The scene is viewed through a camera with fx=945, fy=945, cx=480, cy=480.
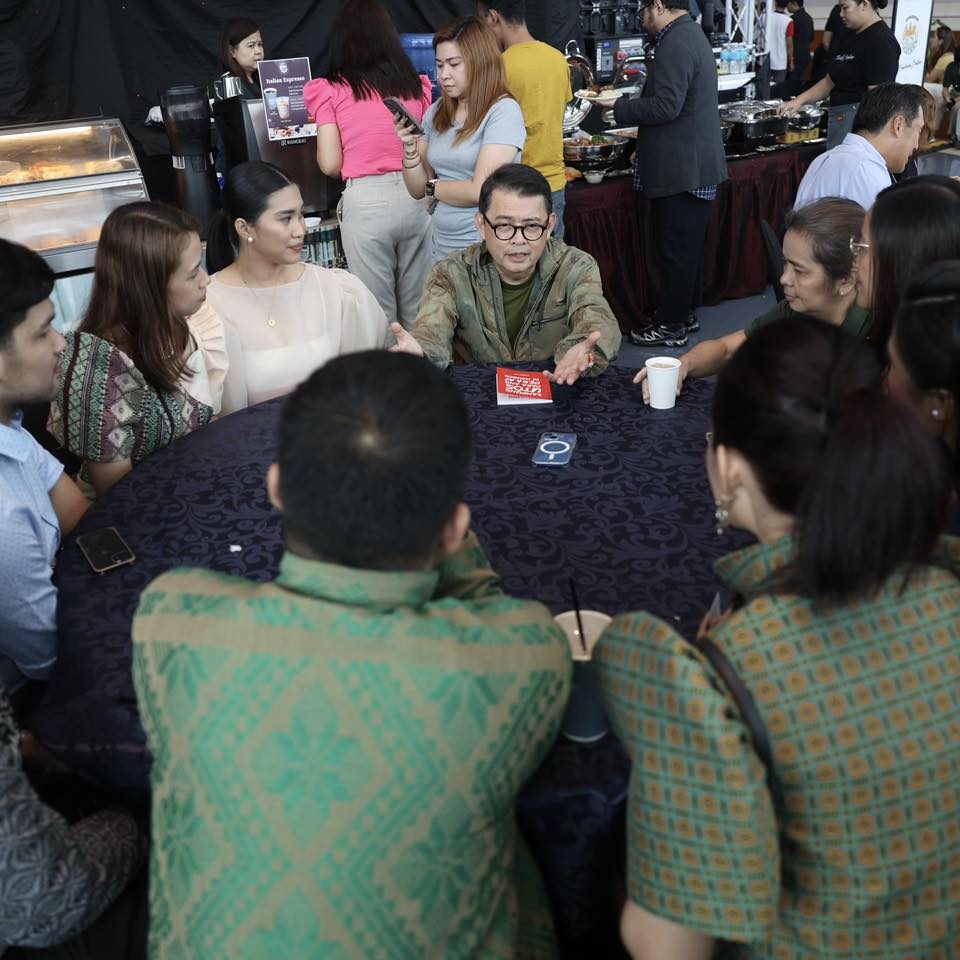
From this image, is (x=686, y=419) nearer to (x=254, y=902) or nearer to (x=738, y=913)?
(x=738, y=913)

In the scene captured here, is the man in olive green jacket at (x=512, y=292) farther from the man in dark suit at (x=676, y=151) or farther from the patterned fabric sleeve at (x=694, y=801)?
the man in dark suit at (x=676, y=151)

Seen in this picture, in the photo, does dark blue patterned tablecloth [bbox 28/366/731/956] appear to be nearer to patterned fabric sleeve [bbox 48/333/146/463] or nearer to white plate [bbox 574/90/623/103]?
patterned fabric sleeve [bbox 48/333/146/463]

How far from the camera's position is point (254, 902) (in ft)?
2.93

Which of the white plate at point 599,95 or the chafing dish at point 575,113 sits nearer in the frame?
the chafing dish at point 575,113

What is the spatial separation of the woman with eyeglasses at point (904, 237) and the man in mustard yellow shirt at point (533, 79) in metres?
2.01

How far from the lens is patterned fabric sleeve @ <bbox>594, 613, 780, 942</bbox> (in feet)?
2.97

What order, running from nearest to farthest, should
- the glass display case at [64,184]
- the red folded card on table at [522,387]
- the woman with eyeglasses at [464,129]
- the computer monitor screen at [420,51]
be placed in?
the red folded card on table at [522,387], the woman with eyeglasses at [464,129], the glass display case at [64,184], the computer monitor screen at [420,51]

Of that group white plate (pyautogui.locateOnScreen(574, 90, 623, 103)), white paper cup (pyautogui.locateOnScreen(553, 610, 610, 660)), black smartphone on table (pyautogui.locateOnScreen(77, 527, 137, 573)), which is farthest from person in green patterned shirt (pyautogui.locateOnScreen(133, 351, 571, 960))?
white plate (pyautogui.locateOnScreen(574, 90, 623, 103))

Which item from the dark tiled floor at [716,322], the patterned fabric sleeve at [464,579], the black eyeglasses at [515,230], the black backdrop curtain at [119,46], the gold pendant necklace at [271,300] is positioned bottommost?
the dark tiled floor at [716,322]

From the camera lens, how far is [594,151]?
4512mm

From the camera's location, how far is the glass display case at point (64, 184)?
3748 millimetres

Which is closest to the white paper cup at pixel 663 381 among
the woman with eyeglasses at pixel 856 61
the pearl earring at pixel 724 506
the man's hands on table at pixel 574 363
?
the man's hands on table at pixel 574 363

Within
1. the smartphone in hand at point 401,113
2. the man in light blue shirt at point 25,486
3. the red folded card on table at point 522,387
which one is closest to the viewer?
the man in light blue shirt at point 25,486

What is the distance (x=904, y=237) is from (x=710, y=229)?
10.7ft
